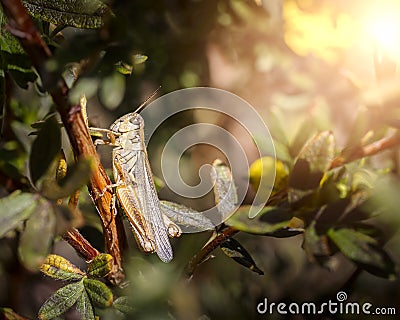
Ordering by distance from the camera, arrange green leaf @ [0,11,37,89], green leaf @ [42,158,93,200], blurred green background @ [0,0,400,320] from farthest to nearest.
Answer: blurred green background @ [0,0,400,320]
green leaf @ [0,11,37,89]
green leaf @ [42,158,93,200]

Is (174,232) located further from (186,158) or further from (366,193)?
(186,158)

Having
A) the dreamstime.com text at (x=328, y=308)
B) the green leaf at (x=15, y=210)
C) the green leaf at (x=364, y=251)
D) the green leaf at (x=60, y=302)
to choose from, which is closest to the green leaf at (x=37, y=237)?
the green leaf at (x=15, y=210)

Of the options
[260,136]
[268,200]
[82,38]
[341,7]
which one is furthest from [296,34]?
[82,38]

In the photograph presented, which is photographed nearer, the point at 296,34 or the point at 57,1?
the point at 57,1

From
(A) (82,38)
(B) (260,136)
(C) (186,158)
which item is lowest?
(C) (186,158)

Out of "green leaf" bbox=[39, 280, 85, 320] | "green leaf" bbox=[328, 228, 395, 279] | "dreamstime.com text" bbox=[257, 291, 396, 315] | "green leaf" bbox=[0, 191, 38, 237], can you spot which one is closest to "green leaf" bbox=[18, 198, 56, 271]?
"green leaf" bbox=[0, 191, 38, 237]

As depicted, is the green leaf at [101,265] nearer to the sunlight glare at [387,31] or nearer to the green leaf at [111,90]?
the green leaf at [111,90]

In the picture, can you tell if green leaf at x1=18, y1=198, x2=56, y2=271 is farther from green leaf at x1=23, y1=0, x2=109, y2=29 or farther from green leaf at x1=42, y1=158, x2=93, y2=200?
green leaf at x1=23, y1=0, x2=109, y2=29
